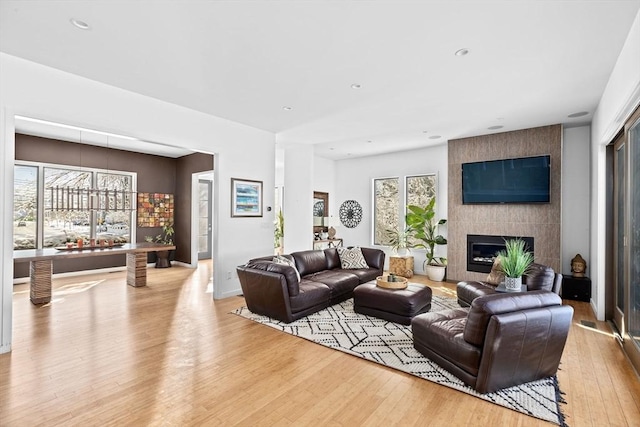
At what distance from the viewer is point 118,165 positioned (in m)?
7.57

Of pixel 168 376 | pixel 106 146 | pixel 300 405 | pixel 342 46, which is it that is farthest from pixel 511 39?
pixel 106 146

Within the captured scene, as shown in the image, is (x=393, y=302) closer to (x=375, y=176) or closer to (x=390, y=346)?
(x=390, y=346)

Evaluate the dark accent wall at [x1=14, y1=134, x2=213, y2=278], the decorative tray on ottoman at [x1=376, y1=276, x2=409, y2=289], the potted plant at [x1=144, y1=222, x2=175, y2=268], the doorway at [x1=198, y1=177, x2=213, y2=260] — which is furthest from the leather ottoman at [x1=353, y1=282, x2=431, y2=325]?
the doorway at [x1=198, y1=177, x2=213, y2=260]

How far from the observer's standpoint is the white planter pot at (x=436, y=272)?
6691 millimetres

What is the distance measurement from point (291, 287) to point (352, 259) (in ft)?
6.76

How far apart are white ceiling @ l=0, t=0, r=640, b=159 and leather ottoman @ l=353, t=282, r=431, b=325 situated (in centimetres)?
259

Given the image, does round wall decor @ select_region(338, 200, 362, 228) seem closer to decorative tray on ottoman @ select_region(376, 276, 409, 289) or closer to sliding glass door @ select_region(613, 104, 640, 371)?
decorative tray on ottoman @ select_region(376, 276, 409, 289)

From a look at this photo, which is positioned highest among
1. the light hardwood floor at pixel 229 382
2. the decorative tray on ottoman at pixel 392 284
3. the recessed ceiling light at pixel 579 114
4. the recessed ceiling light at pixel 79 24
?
the recessed ceiling light at pixel 79 24

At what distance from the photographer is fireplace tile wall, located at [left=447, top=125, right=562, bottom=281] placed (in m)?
5.46

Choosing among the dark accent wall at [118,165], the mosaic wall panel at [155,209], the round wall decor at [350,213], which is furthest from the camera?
the round wall decor at [350,213]

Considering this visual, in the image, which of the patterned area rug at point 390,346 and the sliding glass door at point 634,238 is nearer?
the patterned area rug at point 390,346

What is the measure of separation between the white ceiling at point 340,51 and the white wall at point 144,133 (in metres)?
0.21

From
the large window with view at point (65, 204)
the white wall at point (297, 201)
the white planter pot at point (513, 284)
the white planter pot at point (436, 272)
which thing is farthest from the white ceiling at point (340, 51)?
the large window with view at point (65, 204)

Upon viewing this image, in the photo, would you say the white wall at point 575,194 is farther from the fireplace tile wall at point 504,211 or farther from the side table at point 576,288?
the side table at point 576,288
